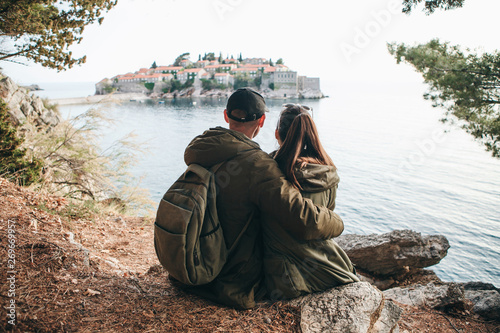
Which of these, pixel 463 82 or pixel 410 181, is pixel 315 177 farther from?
pixel 410 181

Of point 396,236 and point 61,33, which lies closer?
point 396,236

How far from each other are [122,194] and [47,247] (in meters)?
5.50

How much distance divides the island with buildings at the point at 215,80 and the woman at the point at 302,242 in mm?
67898

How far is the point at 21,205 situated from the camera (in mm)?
3859

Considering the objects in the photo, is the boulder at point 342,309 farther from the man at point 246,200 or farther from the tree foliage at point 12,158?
the tree foliage at point 12,158

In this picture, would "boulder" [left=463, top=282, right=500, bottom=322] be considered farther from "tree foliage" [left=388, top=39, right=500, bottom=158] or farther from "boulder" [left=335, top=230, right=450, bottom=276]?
"tree foliage" [left=388, top=39, right=500, bottom=158]

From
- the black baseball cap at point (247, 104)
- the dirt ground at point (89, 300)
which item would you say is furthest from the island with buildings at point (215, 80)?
the black baseball cap at point (247, 104)

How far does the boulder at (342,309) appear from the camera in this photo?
200cm

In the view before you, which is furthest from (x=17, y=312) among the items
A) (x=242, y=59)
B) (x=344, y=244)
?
(x=242, y=59)

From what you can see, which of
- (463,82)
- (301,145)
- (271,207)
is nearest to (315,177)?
(301,145)

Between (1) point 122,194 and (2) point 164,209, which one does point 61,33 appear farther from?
(2) point 164,209

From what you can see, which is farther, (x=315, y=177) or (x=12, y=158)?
(x=12, y=158)

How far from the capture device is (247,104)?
81.4 inches

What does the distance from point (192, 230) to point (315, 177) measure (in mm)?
831
